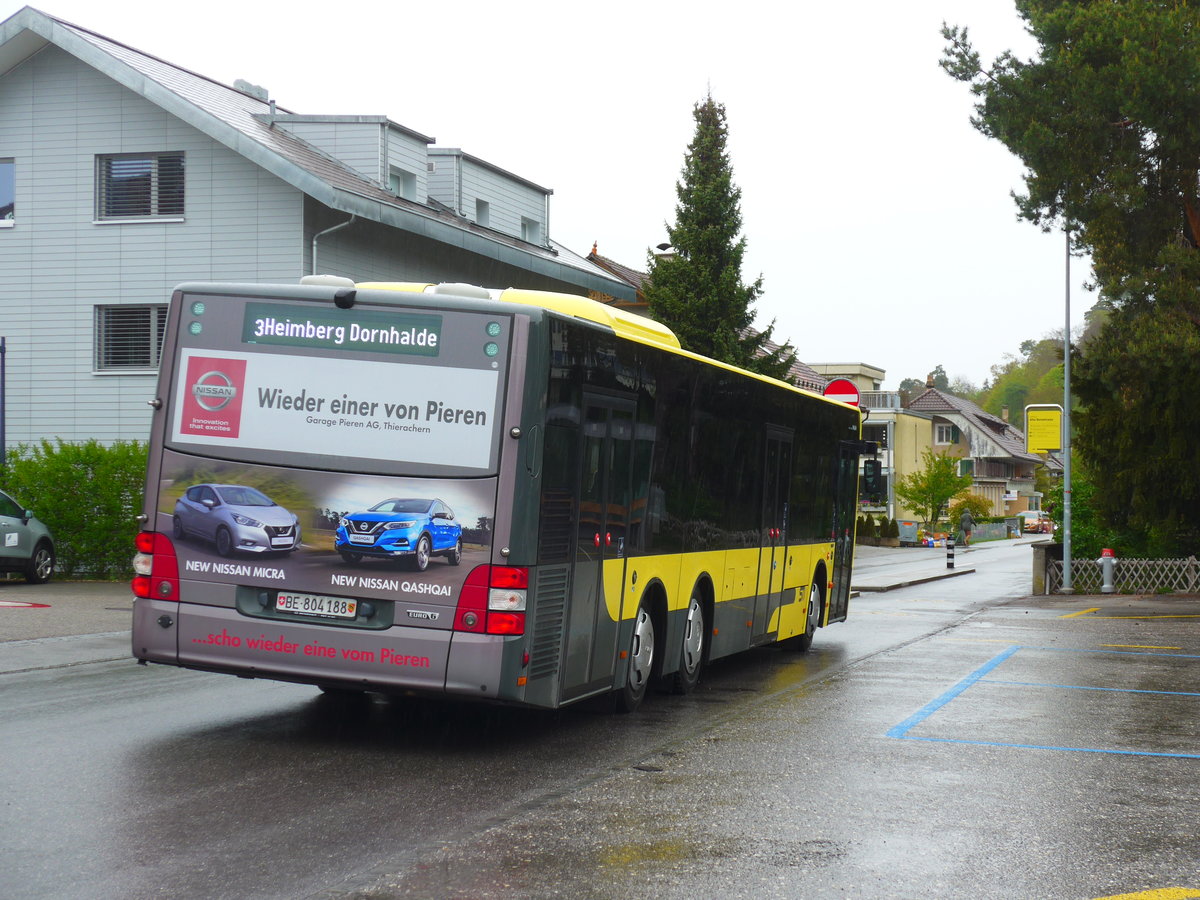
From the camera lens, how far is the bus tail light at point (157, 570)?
28.9 feet

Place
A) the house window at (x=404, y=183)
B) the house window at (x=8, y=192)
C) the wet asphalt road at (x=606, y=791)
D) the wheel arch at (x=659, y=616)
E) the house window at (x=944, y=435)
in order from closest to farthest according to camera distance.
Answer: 1. the wet asphalt road at (x=606, y=791)
2. the wheel arch at (x=659, y=616)
3. the house window at (x=8, y=192)
4. the house window at (x=404, y=183)
5. the house window at (x=944, y=435)

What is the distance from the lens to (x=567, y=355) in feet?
28.7

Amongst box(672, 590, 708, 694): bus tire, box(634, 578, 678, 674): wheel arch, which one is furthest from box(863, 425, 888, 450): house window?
box(634, 578, 678, 674): wheel arch

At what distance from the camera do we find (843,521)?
17.1m

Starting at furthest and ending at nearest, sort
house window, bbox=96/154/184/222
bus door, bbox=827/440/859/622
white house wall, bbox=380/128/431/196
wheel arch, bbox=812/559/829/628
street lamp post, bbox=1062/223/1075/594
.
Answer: white house wall, bbox=380/128/431/196 → street lamp post, bbox=1062/223/1075/594 → house window, bbox=96/154/184/222 → bus door, bbox=827/440/859/622 → wheel arch, bbox=812/559/829/628

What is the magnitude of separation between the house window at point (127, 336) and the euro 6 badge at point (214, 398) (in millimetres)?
18354

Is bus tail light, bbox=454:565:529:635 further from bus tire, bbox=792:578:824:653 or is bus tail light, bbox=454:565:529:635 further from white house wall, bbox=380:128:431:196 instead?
white house wall, bbox=380:128:431:196

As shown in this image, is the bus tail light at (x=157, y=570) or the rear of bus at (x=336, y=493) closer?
the rear of bus at (x=336, y=493)

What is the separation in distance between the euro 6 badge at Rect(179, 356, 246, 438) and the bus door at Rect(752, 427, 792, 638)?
19.2ft

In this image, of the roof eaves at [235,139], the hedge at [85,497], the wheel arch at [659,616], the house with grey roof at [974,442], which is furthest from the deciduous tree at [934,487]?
the wheel arch at [659,616]

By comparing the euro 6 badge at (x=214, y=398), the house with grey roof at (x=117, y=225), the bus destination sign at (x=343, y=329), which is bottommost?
the euro 6 badge at (x=214, y=398)

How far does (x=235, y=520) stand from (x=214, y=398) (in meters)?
0.78

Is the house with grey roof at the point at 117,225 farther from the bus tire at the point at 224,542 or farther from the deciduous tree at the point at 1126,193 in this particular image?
the bus tire at the point at 224,542

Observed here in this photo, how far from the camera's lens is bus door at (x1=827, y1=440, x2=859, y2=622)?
1666 centimetres
